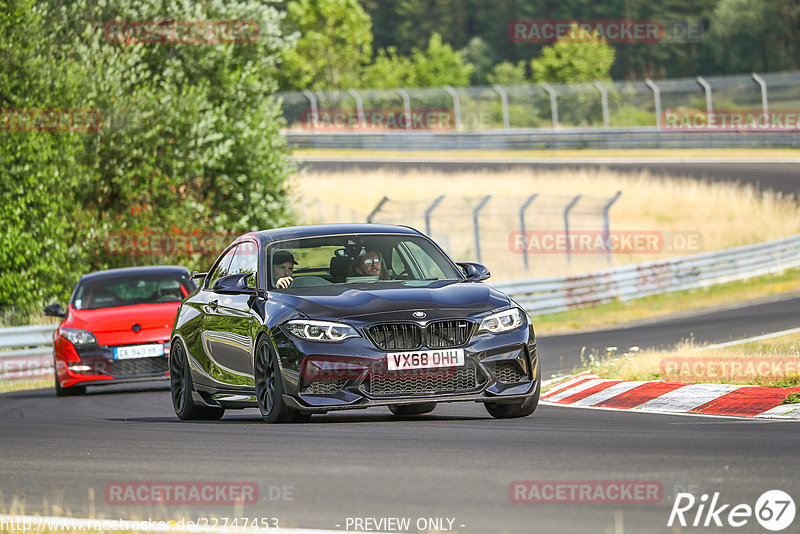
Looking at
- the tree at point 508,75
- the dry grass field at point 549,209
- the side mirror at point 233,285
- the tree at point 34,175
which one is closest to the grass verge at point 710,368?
the side mirror at point 233,285

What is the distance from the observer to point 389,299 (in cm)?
1004

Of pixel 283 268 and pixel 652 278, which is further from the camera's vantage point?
pixel 652 278

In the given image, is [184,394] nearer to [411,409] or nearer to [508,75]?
[411,409]

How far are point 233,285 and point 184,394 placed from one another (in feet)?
5.43

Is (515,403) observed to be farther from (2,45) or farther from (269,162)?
(269,162)

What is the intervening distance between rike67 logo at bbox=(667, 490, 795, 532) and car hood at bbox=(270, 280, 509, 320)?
141 inches

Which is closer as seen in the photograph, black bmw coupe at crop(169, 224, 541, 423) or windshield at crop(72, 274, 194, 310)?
black bmw coupe at crop(169, 224, 541, 423)

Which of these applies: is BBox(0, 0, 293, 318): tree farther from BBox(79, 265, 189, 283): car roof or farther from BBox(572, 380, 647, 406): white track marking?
BBox(572, 380, 647, 406): white track marking

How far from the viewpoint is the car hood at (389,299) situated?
9898 millimetres

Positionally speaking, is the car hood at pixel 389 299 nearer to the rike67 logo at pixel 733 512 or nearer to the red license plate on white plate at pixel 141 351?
the rike67 logo at pixel 733 512

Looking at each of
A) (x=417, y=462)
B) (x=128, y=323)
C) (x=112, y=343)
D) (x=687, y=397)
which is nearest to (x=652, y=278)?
(x=128, y=323)

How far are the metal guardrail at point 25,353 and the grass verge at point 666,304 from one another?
9158mm

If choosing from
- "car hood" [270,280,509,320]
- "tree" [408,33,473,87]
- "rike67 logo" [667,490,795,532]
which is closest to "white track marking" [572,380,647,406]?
"car hood" [270,280,509,320]

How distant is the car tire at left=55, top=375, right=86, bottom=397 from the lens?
1727cm
